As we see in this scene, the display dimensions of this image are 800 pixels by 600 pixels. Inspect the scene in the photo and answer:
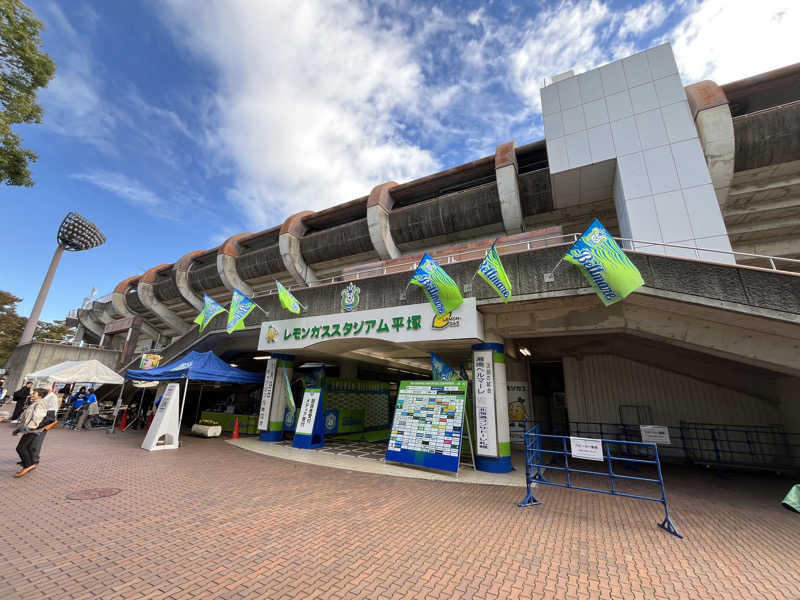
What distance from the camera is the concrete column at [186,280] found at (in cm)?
2844

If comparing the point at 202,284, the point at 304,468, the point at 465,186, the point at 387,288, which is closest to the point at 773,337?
the point at 387,288

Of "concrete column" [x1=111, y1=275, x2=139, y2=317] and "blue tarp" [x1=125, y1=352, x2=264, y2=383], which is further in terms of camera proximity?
"concrete column" [x1=111, y1=275, x2=139, y2=317]

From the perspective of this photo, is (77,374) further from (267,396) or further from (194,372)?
(267,396)

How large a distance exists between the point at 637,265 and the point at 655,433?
6.15 metres

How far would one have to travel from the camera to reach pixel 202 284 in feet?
90.9

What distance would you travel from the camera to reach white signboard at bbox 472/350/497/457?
951 cm

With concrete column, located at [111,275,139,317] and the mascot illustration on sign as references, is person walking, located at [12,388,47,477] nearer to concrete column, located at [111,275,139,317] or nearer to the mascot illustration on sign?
the mascot illustration on sign

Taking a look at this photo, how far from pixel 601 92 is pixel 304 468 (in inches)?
700

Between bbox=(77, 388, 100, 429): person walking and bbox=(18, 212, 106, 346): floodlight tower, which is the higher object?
Answer: bbox=(18, 212, 106, 346): floodlight tower

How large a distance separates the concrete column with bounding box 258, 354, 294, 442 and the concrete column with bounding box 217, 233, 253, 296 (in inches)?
533

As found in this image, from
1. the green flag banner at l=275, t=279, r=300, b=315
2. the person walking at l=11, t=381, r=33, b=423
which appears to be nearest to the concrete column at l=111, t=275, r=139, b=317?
the person walking at l=11, t=381, r=33, b=423

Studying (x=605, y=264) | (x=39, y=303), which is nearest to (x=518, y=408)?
(x=605, y=264)

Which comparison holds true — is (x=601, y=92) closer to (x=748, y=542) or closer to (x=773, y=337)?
(x=773, y=337)

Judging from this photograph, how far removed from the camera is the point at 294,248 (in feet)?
70.6
